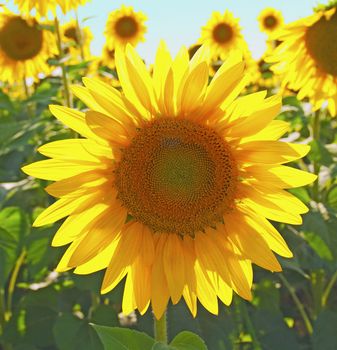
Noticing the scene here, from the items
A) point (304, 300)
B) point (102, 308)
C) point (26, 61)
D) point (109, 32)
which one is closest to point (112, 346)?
point (102, 308)

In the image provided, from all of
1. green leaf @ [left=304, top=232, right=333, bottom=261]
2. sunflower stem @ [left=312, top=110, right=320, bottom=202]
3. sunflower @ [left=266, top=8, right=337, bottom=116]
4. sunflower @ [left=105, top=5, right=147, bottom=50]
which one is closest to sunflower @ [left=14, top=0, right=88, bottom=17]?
sunflower @ [left=266, top=8, right=337, bottom=116]

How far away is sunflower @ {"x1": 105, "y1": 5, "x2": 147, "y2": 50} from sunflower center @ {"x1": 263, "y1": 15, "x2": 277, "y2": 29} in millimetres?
1942

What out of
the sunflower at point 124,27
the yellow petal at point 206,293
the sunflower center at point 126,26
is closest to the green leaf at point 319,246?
the yellow petal at point 206,293

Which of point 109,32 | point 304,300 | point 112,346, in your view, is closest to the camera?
point 112,346

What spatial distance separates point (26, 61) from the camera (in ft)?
14.8

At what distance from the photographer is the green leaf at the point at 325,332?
2596 mm

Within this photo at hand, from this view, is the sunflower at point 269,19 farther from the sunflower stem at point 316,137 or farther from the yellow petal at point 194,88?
the yellow petal at point 194,88

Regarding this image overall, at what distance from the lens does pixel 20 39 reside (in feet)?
14.1

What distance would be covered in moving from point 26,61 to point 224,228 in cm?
321

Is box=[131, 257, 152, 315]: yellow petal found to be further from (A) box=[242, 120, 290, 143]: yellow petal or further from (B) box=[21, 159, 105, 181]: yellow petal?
(A) box=[242, 120, 290, 143]: yellow petal

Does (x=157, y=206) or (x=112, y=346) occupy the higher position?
(x=157, y=206)

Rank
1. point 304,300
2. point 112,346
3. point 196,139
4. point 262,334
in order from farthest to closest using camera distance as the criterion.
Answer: point 304,300
point 262,334
point 196,139
point 112,346

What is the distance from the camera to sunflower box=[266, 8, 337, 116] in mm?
2734

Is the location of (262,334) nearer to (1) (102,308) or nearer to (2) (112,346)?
(1) (102,308)
